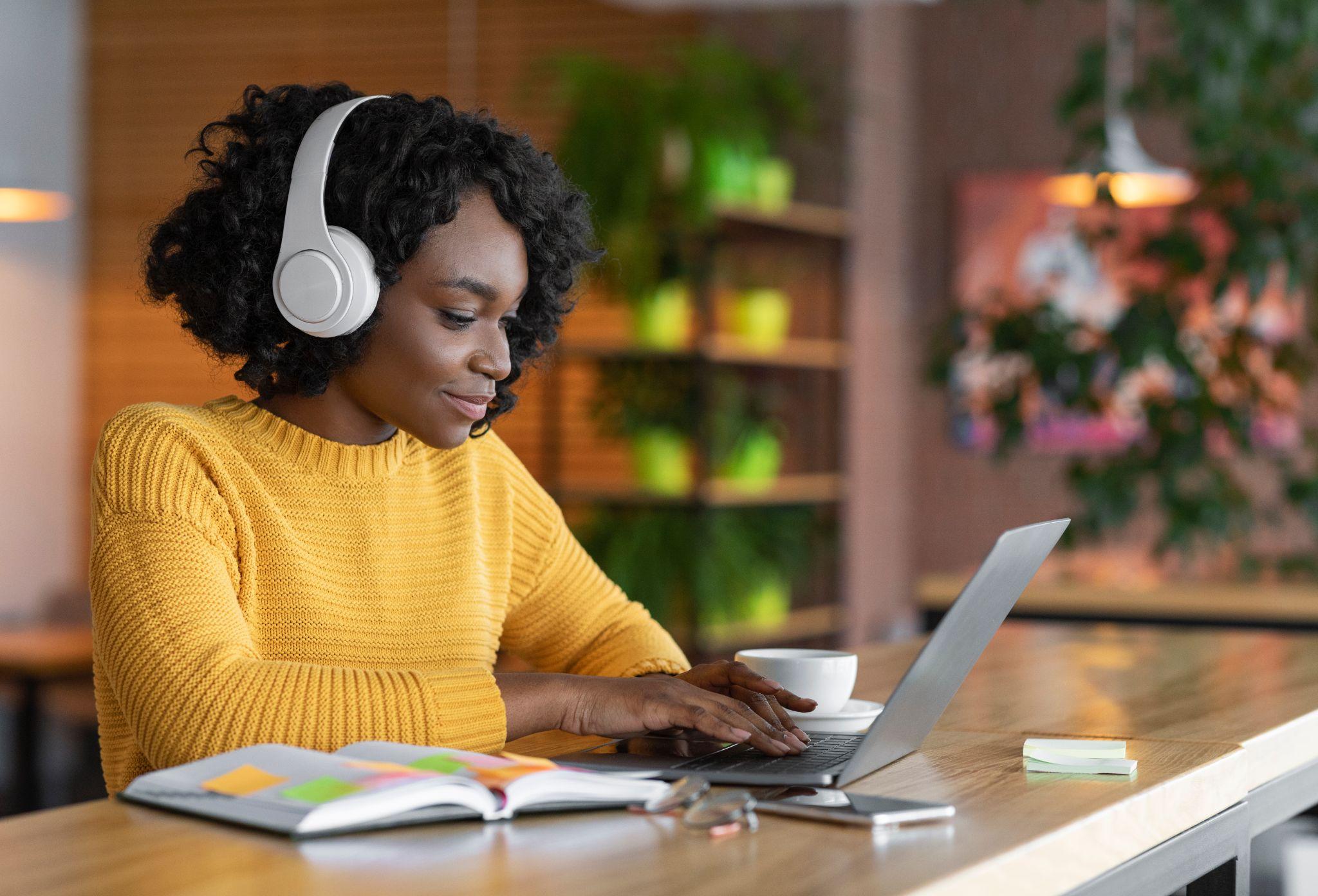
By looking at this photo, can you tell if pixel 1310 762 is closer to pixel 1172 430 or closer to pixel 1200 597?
pixel 1200 597

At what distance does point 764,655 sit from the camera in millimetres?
1392

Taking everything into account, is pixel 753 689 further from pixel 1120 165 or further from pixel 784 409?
pixel 784 409

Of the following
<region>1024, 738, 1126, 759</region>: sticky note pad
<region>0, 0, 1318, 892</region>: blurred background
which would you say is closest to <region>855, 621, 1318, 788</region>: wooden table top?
<region>1024, 738, 1126, 759</region>: sticky note pad

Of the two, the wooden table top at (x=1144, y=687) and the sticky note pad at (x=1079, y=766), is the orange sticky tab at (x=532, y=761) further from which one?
the wooden table top at (x=1144, y=687)

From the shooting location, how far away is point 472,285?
1.40m

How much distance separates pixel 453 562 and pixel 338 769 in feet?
1.76

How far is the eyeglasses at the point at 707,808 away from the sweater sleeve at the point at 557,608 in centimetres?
63

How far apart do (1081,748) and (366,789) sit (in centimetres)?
56

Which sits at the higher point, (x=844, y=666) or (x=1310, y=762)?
(x=844, y=666)

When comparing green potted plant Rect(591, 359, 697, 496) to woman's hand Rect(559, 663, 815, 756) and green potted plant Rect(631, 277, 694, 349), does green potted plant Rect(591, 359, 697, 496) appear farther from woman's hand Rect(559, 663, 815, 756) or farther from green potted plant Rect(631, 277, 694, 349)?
woman's hand Rect(559, 663, 815, 756)

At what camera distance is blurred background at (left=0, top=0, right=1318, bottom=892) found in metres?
3.66

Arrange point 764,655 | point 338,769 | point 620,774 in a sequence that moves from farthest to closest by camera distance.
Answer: point 764,655 → point 620,774 → point 338,769

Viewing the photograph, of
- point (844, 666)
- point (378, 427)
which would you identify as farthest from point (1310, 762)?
point (378, 427)

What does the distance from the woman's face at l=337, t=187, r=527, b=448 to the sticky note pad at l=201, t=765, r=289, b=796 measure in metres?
0.46
